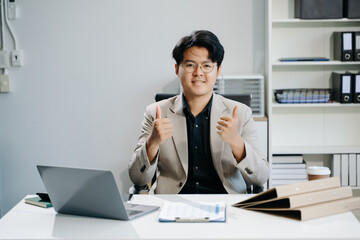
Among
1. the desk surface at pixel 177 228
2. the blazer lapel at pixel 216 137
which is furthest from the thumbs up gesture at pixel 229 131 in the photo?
the desk surface at pixel 177 228

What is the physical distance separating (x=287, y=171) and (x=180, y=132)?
162 cm

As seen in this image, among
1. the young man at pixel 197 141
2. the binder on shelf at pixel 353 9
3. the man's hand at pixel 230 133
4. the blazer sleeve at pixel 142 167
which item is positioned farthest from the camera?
the binder on shelf at pixel 353 9

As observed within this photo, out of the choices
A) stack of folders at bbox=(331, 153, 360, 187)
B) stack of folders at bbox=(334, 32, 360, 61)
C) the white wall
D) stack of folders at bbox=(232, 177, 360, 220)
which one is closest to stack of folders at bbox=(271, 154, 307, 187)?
stack of folders at bbox=(331, 153, 360, 187)

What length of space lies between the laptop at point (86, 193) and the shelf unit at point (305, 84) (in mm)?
2165

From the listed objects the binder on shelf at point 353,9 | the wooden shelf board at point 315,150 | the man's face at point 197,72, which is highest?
the binder on shelf at point 353,9

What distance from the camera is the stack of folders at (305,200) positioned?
5.54 feet

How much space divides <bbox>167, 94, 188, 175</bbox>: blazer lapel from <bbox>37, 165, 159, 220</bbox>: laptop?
22.3 inches

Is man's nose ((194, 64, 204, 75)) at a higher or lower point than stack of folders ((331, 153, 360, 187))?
higher

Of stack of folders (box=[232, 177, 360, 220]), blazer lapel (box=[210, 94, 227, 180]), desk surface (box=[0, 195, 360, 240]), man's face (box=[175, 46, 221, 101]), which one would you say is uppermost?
man's face (box=[175, 46, 221, 101])

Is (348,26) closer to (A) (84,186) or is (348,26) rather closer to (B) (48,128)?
(B) (48,128)

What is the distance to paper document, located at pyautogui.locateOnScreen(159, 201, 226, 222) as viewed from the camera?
5.48ft

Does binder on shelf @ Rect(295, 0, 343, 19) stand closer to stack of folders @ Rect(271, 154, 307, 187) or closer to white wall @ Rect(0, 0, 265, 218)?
white wall @ Rect(0, 0, 265, 218)

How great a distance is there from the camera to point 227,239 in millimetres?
1505

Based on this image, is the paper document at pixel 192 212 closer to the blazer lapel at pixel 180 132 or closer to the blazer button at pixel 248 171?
the blazer button at pixel 248 171
